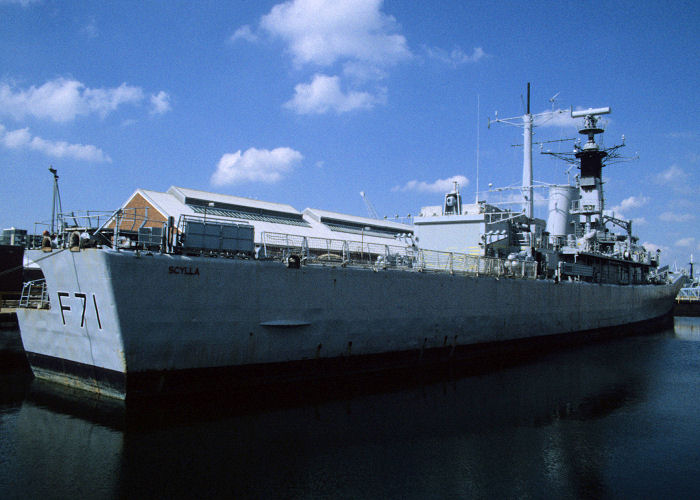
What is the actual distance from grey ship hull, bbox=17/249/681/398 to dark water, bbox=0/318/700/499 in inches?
39.4

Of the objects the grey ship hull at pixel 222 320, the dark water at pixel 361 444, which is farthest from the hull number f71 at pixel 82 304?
the dark water at pixel 361 444

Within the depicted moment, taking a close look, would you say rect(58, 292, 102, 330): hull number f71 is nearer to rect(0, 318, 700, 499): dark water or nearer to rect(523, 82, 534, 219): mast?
rect(0, 318, 700, 499): dark water

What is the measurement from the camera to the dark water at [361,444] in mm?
9914

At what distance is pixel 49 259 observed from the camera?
15.7 m

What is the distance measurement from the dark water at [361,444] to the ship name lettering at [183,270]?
3935 mm

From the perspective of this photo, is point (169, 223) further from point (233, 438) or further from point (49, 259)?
point (233, 438)

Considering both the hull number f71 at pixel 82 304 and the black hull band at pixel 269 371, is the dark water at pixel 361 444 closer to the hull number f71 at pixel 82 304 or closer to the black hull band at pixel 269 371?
the black hull band at pixel 269 371

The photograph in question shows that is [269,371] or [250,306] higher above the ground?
[250,306]

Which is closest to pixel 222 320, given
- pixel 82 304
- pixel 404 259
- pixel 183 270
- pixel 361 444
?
pixel 183 270

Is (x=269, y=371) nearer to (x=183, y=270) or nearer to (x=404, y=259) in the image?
(x=183, y=270)

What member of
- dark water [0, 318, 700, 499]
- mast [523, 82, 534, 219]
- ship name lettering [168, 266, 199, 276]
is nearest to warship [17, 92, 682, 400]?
ship name lettering [168, 266, 199, 276]

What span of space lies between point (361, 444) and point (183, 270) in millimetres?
7370

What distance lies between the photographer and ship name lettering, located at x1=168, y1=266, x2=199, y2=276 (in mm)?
14473

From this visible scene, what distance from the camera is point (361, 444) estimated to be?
12188mm
